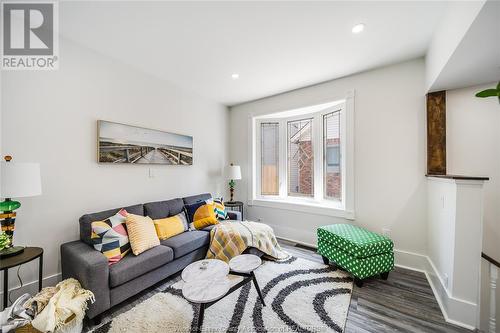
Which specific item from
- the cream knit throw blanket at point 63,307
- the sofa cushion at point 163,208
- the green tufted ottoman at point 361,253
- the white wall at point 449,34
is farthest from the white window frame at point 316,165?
the cream knit throw blanket at point 63,307

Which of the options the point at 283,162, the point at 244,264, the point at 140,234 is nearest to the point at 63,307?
the point at 140,234

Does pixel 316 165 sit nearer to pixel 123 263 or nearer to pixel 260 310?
pixel 260 310

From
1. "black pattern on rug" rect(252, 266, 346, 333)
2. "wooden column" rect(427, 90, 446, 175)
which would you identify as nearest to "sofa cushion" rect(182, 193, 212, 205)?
"black pattern on rug" rect(252, 266, 346, 333)

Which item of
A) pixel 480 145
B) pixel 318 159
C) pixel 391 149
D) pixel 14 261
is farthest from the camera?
pixel 318 159

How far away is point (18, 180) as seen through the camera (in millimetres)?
1529

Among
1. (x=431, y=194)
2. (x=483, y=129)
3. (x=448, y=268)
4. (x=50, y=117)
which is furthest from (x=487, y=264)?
(x=50, y=117)

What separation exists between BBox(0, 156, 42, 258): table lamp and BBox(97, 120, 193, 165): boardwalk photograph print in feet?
2.67

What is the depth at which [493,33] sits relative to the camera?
4.35 feet

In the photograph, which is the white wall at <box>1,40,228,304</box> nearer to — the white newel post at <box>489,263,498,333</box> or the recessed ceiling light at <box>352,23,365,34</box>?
the recessed ceiling light at <box>352,23,365,34</box>

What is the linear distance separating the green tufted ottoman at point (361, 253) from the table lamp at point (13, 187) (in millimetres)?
2960

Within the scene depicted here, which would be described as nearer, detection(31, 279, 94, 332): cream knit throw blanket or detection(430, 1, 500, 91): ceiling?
detection(430, 1, 500, 91): ceiling

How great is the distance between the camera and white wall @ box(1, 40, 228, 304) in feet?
6.21

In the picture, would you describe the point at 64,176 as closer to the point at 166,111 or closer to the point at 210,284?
the point at 166,111

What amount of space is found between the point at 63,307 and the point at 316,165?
347cm
